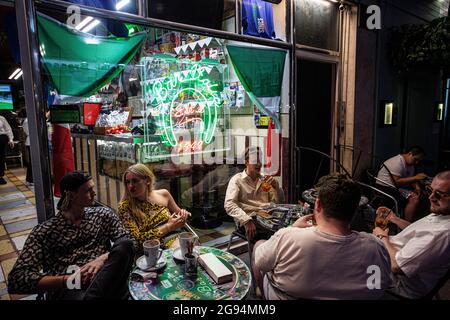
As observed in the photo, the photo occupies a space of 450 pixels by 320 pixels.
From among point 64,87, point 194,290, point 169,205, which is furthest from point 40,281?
point 64,87

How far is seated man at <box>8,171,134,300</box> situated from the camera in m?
1.89

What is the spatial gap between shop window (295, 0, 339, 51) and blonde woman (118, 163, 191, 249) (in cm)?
331

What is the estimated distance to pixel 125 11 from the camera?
3.08 m

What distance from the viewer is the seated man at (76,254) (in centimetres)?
189

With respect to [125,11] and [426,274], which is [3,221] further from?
[426,274]

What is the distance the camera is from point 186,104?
5.25 metres

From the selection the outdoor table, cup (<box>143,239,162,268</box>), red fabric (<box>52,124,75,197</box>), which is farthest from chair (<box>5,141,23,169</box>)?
cup (<box>143,239,162,268</box>)

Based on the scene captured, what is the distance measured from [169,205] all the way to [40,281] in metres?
1.37

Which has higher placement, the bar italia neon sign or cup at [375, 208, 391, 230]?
the bar italia neon sign

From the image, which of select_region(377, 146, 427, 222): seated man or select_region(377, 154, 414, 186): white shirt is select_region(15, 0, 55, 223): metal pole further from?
select_region(377, 154, 414, 186): white shirt

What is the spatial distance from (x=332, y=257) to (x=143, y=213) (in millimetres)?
1735

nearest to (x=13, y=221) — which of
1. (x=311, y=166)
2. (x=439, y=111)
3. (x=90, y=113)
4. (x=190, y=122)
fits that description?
(x=90, y=113)

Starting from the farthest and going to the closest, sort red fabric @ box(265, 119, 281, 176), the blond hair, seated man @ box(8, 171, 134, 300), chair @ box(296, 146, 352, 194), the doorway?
1. chair @ box(296, 146, 352, 194)
2. the doorway
3. red fabric @ box(265, 119, 281, 176)
4. the blond hair
5. seated man @ box(8, 171, 134, 300)

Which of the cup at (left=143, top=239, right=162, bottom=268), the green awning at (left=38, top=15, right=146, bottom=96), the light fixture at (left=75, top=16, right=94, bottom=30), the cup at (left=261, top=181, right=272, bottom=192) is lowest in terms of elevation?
the cup at (left=143, top=239, right=162, bottom=268)
